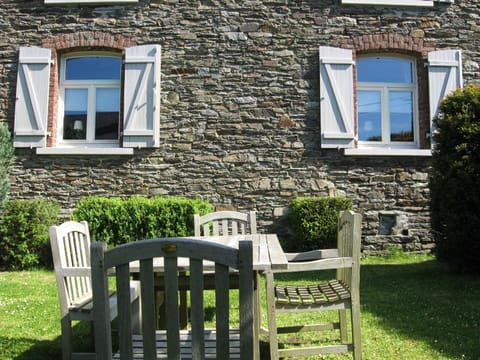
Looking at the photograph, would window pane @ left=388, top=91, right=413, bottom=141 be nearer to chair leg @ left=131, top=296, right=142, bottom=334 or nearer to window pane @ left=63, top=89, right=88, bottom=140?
window pane @ left=63, top=89, right=88, bottom=140

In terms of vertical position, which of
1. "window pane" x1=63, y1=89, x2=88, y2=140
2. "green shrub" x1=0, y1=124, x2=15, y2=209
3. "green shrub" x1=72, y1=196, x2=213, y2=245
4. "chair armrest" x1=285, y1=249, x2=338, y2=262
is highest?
"window pane" x1=63, y1=89, x2=88, y2=140

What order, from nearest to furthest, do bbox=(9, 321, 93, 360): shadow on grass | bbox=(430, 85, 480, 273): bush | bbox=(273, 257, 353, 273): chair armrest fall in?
bbox=(273, 257, 353, 273): chair armrest, bbox=(9, 321, 93, 360): shadow on grass, bbox=(430, 85, 480, 273): bush

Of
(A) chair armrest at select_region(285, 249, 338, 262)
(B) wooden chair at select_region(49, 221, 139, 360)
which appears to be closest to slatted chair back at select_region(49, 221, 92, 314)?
(B) wooden chair at select_region(49, 221, 139, 360)

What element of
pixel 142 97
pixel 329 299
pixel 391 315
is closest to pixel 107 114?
pixel 142 97

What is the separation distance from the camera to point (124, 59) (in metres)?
7.42

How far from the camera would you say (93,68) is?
25.3ft

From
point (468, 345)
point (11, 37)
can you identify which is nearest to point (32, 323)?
point (468, 345)

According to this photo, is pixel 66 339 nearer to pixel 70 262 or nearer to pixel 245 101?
pixel 70 262

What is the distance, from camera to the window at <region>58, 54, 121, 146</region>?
7602 millimetres

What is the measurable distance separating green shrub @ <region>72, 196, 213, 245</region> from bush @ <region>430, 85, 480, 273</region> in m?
3.16

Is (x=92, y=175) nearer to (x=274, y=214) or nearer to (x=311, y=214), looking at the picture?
(x=274, y=214)

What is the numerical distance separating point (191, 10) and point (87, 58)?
1.86 m

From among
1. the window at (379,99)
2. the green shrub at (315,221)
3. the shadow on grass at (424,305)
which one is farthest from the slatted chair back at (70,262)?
the window at (379,99)

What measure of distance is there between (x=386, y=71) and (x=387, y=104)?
554 millimetres
